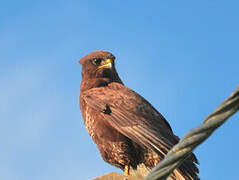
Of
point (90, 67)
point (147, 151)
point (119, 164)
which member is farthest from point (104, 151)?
point (90, 67)

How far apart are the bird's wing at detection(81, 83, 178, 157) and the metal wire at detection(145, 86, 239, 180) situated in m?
2.97

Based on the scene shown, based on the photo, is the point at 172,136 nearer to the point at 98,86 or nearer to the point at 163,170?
the point at 98,86

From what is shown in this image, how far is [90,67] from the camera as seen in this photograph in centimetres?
635

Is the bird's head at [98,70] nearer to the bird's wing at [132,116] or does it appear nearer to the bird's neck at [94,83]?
the bird's neck at [94,83]

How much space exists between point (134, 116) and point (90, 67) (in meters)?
1.49

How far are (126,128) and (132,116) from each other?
28cm

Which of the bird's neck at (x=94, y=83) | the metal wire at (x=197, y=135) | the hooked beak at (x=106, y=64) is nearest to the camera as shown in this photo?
the metal wire at (x=197, y=135)

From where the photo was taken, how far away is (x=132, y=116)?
5.21 m

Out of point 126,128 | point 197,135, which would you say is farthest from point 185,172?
point 197,135

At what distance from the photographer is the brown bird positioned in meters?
4.83

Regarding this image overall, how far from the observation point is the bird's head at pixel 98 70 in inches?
239

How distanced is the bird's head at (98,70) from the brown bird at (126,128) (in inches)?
7.4

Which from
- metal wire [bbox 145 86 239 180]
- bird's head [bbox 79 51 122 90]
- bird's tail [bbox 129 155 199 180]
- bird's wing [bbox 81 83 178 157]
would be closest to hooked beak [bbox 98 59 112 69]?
bird's head [bbox 79 51 122 90]

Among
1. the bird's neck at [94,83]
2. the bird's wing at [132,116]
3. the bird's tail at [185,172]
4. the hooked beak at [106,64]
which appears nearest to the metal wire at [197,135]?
the bird's tail at [185,172]
